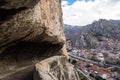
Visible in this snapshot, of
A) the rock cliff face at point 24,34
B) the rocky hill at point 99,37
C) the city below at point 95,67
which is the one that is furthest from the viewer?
the rocky hill at point 99,37

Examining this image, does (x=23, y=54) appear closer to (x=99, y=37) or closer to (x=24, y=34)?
(x=24, y=34)

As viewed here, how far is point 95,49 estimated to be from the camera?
146000 mm

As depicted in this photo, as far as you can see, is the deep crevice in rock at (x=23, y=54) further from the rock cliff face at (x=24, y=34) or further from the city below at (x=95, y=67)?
the city below at (x=95, y=67)

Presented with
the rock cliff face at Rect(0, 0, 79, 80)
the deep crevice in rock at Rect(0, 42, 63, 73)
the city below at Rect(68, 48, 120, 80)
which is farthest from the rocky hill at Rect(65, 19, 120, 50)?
the rock cliff face at Rect(0, 0, 79, 80)

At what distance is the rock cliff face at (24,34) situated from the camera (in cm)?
753

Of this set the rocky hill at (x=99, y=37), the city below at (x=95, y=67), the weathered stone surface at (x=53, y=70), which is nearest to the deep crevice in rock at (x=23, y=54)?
the weathered stone surface at (x=53, y=70)

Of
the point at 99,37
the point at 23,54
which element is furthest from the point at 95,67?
the point at 23,54

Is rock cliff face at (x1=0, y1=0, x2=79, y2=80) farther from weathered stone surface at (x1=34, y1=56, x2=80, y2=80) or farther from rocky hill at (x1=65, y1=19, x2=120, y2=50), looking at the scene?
rocky hill at (x1=65, y1=19, x2=120, y2=50)

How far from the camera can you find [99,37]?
494 feet

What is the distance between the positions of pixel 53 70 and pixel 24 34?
2132 mm

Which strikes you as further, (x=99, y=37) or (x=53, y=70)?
(x=99, y=37)

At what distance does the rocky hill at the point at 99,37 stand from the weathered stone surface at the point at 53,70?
410 ft

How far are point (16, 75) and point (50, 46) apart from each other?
4.28 m

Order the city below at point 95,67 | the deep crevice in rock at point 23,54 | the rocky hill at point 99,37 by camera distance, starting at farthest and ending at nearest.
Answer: the rocky hill at point 99,37 → the city below at point 95,67 → the deep crevice in rock at point 23,54
